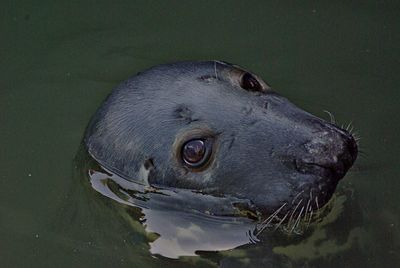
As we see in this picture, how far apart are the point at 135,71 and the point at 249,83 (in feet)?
5.48

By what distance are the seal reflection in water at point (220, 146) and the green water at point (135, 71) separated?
302 millimetres

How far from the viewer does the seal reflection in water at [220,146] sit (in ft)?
13.5

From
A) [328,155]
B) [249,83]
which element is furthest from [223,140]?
[328,155]

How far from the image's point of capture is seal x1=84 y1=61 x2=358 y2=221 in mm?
4102

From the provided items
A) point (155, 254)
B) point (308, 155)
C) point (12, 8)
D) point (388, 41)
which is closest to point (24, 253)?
point (155, 254)

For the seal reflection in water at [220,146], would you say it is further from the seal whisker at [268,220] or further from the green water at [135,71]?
the green water at [135,71]

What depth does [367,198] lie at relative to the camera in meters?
4.76

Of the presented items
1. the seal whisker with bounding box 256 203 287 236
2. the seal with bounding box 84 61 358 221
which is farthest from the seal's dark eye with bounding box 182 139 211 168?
the seal whisker with bounding box 256 203 287 236

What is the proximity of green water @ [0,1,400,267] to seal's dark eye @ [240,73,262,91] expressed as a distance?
841 millimetres

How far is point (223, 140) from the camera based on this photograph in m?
4.29

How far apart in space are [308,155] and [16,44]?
3139mm

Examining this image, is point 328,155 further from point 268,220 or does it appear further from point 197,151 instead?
point 197,151

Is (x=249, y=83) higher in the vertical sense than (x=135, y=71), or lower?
lower

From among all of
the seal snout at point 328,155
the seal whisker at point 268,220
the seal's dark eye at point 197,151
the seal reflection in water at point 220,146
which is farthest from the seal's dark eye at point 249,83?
the seal whisker at point 268,220
